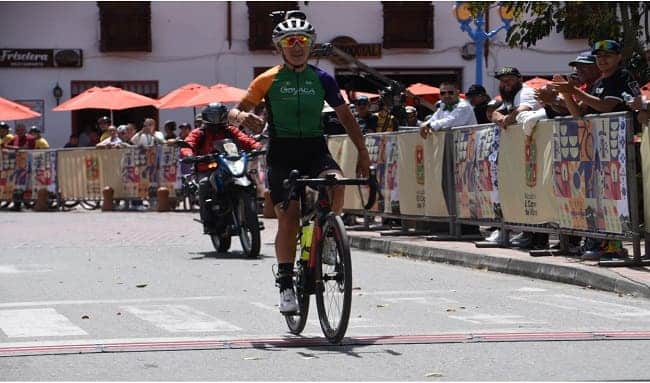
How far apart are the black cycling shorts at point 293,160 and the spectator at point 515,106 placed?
559 centimetres

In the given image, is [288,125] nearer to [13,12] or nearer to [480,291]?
[480,291]

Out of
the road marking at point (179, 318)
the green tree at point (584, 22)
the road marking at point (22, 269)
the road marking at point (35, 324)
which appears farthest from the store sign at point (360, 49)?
the road marking at point (35, 324)

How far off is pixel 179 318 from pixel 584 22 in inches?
398

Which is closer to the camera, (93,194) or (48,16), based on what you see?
(93,194)

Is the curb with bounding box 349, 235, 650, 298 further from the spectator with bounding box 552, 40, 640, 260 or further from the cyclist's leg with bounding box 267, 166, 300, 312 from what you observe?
the cyclist's leg with bounding box 267, 166, 300, 312

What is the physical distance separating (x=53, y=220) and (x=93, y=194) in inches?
184

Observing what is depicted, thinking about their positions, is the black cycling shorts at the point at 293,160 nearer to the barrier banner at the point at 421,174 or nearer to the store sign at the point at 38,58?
the barrier banner at the point at 421,174

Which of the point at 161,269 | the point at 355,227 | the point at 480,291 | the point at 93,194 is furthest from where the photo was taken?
the point at 93,194

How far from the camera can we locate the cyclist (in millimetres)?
8820

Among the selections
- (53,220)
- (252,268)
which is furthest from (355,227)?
(53,220)

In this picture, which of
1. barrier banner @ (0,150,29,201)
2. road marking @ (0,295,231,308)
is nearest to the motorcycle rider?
road marking @ (0,295,231,308)

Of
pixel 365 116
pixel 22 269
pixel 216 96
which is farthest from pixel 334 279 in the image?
pixel 216 96

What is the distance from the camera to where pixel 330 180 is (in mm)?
8398

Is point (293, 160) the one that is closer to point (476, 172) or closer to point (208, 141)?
point (476, 172)
